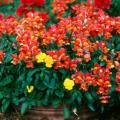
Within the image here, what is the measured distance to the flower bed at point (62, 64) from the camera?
15.2 feet

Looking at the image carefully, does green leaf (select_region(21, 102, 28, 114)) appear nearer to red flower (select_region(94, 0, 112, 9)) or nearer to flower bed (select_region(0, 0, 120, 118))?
flower bed (select_region(0, 0, 120, 118))

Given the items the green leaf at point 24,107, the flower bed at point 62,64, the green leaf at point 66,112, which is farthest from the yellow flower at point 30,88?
the green leaf at point 66,112

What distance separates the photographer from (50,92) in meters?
4.68

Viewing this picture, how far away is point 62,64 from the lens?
4680 mm

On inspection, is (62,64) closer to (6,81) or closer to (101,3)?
(6,81)

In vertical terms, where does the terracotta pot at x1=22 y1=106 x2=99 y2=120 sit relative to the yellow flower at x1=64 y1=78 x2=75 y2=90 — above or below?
below

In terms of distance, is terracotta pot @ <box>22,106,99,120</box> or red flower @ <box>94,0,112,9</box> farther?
red flower @ <box>94,0,112,9</box>

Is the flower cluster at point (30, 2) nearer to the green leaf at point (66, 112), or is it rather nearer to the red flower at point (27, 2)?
the red flower at point (27, 2)

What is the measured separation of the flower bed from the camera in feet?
15.2

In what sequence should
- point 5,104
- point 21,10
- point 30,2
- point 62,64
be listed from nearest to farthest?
point 62,64
point 5,104
point 30,2
point 21,10

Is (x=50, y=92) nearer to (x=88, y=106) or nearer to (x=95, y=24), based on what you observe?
(x=88, y=106)

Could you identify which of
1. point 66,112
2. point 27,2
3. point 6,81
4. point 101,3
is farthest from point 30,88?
point 101,3

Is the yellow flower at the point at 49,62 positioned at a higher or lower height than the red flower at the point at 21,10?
lower

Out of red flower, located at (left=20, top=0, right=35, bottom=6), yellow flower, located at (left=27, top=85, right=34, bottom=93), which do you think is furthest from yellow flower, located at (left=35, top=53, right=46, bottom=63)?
red flower, located at (left=20, top=0, right=35, bottom=6)
